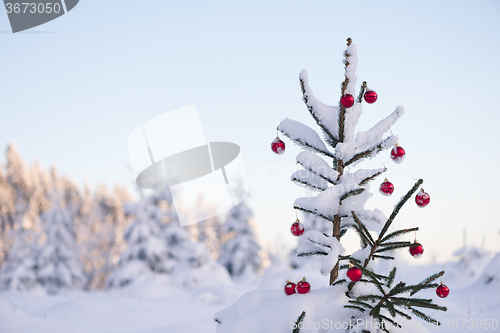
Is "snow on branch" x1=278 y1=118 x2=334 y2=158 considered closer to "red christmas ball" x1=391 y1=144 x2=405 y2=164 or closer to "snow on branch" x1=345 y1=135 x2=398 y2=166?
"snow on branch" x1=345 y1=135 x2=398 y2=166

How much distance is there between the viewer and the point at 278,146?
2.52 meters

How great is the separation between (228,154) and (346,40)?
3.52 m

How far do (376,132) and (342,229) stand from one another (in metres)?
0.79

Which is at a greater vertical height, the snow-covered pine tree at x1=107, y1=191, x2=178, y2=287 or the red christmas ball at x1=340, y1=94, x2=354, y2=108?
the red christmas ball at x1=340, y1=94, x2=354, y2=108

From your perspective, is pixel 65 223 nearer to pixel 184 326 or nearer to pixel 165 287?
pixel 165 287

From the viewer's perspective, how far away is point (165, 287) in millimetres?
15766

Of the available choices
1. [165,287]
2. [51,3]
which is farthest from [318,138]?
[165,287]

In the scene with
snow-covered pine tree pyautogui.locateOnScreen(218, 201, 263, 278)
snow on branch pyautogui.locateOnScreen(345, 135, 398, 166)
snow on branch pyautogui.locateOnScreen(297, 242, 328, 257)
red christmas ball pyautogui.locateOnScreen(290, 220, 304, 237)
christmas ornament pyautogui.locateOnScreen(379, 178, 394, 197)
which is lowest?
snow-covered pine tree pyautogui.locateOnScreen(218, 201, 263, 278)

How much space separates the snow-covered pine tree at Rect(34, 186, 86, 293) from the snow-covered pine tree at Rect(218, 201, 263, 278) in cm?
1054

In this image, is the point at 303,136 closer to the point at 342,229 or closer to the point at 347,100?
the point at 347,100

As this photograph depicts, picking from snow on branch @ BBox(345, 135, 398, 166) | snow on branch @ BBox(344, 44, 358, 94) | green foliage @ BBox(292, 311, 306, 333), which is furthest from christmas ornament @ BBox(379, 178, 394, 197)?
green foliage @ BBox(292, 311, 306, 333)

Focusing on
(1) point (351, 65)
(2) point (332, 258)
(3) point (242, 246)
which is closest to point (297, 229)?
(2) point (332, 258)

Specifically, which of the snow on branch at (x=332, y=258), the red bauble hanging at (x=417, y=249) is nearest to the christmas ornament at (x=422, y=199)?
the red bauble hanging at (x=417, y=249)

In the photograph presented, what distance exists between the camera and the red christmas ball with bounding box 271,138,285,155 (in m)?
2.52
